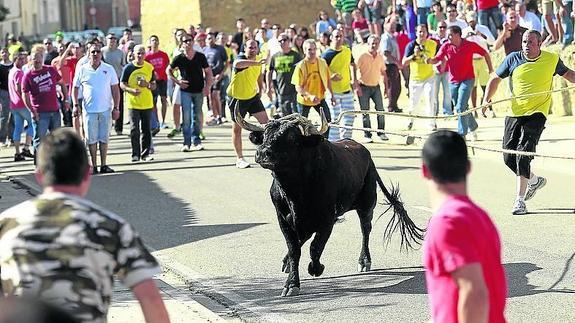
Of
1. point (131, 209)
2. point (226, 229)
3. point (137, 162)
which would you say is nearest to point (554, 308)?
point (226, 229)

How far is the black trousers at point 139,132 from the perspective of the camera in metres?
18.7

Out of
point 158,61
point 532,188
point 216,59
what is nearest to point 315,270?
point 532,188

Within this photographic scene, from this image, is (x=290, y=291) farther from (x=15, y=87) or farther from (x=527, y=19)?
(x=527, y=19)

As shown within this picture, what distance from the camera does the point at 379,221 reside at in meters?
12.9

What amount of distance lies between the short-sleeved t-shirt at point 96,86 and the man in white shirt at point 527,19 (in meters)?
8.03

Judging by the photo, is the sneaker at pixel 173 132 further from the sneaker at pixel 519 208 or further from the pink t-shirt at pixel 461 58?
the sneaker at pixel 519 208

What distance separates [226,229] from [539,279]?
13.2 ft

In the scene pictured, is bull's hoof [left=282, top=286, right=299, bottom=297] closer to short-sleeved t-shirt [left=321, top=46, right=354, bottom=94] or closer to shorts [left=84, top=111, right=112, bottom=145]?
shorts [left=84, top=111, right=112, bottom=145]

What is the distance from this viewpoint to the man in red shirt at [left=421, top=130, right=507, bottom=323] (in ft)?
14.9

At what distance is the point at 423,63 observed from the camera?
2084cm

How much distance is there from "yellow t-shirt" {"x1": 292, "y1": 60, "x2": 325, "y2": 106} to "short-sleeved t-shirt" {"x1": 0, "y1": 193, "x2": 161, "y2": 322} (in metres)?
12.9

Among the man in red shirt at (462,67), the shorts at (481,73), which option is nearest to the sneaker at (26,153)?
the man in red shirt at (462,67)

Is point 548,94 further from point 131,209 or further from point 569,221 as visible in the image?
point 131,209

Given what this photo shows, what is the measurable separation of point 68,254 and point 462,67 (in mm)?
15852
